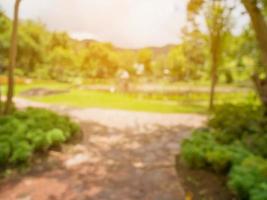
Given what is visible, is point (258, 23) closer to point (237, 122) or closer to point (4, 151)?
point (237, 122)

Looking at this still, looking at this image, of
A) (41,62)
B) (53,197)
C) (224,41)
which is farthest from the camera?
(41,62)

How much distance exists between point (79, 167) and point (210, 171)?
2.34m

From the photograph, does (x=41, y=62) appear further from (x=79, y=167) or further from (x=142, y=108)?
(x=79, y=167)

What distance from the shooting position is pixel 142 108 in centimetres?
1262

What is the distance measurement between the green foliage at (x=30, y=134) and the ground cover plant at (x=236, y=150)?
2734 mm

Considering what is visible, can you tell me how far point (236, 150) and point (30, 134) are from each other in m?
3.86

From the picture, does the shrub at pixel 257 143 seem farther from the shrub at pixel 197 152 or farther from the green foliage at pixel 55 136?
the green foliage at pixel 55 136

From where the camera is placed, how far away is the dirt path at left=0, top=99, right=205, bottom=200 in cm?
430

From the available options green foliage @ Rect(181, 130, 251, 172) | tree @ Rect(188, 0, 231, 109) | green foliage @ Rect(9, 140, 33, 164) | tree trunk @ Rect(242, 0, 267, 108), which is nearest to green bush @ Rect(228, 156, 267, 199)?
green foliage @ Rect(181, 130, 251, 172)

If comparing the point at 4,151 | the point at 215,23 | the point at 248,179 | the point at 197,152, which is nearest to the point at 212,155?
the point at 197,152

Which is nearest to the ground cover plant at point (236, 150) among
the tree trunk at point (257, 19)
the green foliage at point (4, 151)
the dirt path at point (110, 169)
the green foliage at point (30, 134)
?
the dirt path at point (110, 169)

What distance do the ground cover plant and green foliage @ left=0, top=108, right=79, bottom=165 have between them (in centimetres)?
273

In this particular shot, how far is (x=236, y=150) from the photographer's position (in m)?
4.62

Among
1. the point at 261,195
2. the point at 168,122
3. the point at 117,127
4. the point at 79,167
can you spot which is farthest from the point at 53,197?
the point at 168,122
